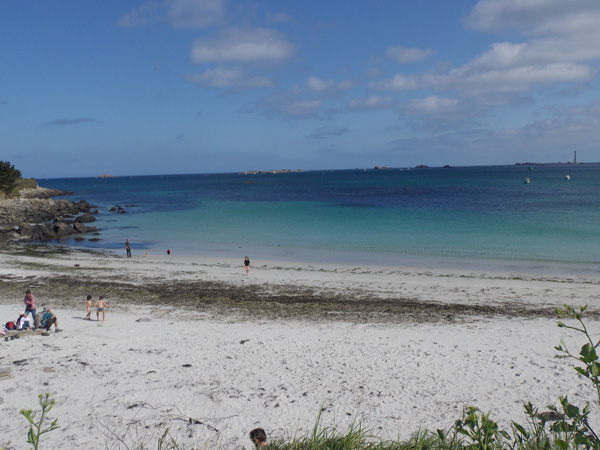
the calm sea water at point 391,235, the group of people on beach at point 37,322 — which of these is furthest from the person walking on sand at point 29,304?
the calm sea water at point 391,235

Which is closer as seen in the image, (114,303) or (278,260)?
(114,303)

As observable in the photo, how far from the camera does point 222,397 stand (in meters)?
9.17

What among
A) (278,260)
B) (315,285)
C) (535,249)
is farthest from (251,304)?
(535,249)

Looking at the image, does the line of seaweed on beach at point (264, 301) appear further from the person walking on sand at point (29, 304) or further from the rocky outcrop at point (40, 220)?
the rocky outcrop at point (40, 220)

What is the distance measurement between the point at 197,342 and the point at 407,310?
7707mm

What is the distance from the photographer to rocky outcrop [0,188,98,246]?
131ft

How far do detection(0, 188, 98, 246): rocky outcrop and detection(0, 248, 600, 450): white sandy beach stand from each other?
89.2ft

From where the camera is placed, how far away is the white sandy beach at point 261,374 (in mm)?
8227

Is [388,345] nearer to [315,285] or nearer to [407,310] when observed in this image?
[407,310]

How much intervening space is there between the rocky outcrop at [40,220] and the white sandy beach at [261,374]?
27.2 meters

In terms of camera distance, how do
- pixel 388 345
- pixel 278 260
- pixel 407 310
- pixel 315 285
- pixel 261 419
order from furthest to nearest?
pixel 278 260 < pixel 315 285 < pixel 407 310 < pixel 388 345 < pixel 261 419

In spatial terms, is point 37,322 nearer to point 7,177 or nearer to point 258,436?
point 258,436

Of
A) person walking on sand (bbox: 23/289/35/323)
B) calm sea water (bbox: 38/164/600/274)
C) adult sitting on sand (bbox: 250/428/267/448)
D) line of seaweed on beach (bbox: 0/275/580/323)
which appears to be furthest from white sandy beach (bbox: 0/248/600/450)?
calm sea water (bbox: 38/164/600/274)

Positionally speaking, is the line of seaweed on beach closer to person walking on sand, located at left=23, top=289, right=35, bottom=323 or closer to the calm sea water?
person walking on sand, located at left=23, top=289, right=35, bottom=323
